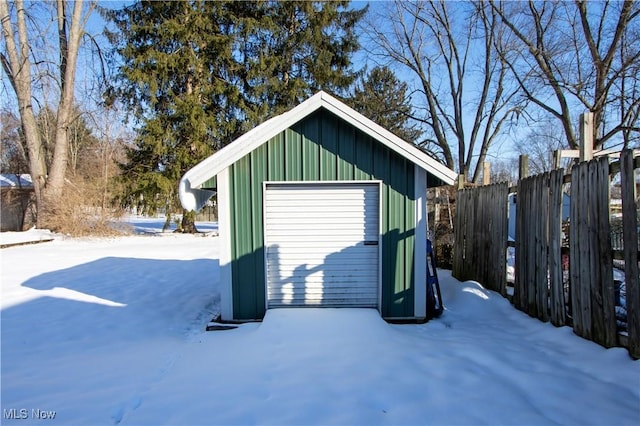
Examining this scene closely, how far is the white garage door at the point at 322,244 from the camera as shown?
5234 mm

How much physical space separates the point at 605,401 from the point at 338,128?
13.5 ft

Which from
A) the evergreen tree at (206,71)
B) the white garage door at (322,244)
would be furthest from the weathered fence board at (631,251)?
the evergreen tree at (206,71)

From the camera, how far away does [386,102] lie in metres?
20.9

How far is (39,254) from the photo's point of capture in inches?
440

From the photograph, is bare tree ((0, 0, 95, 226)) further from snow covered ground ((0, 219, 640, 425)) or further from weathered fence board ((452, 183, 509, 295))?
weathered fence board ((452, 183, 509, 295))

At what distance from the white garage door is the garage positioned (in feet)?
0.05

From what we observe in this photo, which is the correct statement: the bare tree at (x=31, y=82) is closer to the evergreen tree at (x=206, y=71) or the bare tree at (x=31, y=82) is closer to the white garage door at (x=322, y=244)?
the evergreen tree at (x=206, y=71)

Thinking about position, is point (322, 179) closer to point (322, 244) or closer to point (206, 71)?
point (322, 244)

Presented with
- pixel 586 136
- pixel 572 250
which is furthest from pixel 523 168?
pixel 572 250

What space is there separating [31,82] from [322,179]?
20233mm

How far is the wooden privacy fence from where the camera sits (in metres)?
3.20

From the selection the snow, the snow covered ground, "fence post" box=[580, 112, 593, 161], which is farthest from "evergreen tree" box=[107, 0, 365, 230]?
"fence post" box=[580, 112, 593, 161]

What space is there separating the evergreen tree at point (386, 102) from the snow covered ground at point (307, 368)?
14517mm

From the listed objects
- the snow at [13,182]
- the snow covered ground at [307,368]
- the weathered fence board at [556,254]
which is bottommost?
the snow covered ground at [307,368]
